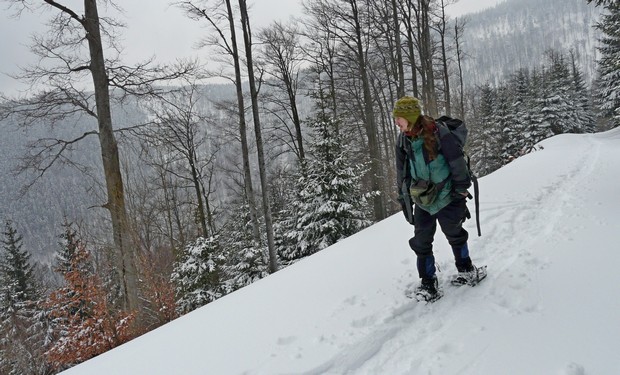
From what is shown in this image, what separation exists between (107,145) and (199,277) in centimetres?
581

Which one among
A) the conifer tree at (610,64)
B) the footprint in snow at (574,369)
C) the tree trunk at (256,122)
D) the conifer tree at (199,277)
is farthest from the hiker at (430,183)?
the conifer tree at (610,64)

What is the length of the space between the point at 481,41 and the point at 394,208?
196m

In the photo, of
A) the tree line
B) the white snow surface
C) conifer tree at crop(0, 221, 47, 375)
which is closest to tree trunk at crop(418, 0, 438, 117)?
the tree line

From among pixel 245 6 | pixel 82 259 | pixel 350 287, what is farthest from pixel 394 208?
pixel 350 287

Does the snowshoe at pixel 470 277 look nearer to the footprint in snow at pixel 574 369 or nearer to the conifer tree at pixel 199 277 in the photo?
the footprint in snow at pixel 574 369

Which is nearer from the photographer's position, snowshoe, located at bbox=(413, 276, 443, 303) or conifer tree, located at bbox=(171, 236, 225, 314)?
snowshoe, located at bbox=(413, 276, 443, 303)

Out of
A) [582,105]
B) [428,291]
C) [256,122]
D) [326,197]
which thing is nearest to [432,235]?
[428,291]

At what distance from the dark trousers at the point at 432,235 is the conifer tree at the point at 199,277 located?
9288 mm

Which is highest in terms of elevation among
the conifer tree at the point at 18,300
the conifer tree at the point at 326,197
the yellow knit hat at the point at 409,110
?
the yellow knit hat at the point at 409,110

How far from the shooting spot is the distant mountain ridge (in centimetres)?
14262

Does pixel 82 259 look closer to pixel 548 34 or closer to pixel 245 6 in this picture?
pixel 245 6

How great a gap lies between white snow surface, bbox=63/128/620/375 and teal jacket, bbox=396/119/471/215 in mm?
917

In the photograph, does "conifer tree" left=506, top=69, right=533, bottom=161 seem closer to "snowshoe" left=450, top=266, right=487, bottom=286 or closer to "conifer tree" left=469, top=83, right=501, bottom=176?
"conifer tree" left=469, top=83, right=501, bottom=176

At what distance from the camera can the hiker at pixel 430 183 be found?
8.86 feet
